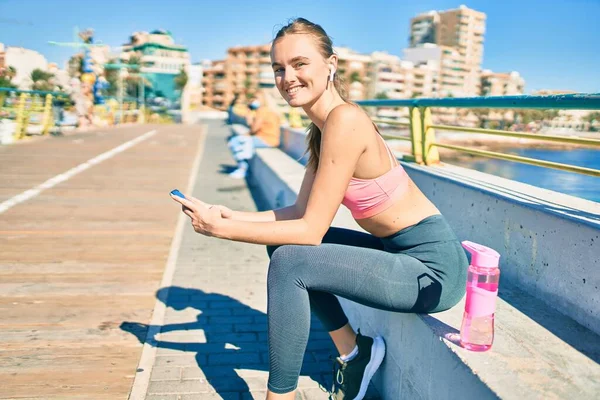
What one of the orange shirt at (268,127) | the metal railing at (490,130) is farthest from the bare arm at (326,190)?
the orange shirt at (268,127)

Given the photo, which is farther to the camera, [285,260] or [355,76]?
[355,76]

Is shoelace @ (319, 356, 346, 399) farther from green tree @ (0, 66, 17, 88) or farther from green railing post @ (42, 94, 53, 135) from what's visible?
green railing post @ (42, 94, 53, 135)

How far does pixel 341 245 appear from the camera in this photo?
2.07 m

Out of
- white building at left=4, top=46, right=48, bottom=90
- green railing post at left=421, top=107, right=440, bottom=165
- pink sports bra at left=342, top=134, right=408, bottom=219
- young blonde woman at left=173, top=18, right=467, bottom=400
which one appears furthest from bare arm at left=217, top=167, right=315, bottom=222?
white building at left=4, top=46, right=48, bottom=90

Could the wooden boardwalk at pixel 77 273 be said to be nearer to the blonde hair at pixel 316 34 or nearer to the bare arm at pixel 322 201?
the bare arm at pixel 322 201

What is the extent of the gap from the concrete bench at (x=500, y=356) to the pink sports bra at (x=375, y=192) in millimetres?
468

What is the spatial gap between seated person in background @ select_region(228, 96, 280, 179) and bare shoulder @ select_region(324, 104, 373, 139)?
780 centimetres

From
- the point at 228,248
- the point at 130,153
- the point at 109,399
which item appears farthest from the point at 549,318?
the point at 130,153

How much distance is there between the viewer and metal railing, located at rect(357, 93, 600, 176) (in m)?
2.28

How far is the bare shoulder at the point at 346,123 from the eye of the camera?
1.99 metres

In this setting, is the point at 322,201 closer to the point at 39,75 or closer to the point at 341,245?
the point at 341,245

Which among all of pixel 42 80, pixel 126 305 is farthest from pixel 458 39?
pixel 126 305

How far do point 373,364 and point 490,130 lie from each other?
190cm

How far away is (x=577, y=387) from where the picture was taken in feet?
5.00
